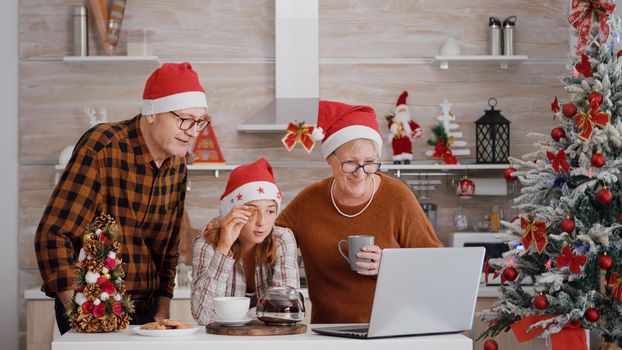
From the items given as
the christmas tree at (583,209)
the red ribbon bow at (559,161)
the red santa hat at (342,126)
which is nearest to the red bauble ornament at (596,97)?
the christmas tree at (583,209)

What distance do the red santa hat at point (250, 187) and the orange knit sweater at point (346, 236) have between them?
15 centimetres

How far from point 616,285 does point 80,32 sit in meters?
3.11

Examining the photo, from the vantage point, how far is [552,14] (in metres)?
5.29

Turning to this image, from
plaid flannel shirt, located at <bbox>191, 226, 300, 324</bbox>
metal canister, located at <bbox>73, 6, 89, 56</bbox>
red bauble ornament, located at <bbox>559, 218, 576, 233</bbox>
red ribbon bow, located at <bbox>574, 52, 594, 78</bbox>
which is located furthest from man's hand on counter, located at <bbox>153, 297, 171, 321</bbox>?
metal canister, located at <bbox>73, 6, 89, 56</bbox>

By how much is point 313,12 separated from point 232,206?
224cm

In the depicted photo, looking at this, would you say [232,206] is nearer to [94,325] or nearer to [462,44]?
[94,325]

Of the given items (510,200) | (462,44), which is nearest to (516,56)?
(462,44)

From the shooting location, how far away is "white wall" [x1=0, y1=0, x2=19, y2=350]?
5160 millimetres

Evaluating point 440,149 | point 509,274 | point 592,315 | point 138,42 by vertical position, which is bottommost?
point 592,315

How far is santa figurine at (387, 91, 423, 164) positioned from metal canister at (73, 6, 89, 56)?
5.51 ft

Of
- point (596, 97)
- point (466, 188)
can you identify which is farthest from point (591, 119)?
point (466, 188)

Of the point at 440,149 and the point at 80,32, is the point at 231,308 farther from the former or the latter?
the point at 80,32

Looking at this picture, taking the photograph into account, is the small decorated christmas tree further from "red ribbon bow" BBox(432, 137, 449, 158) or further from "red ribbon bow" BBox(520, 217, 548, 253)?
"red ribbon bow" BBox(432, 137, 449, 158)

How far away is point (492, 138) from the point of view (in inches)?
203
